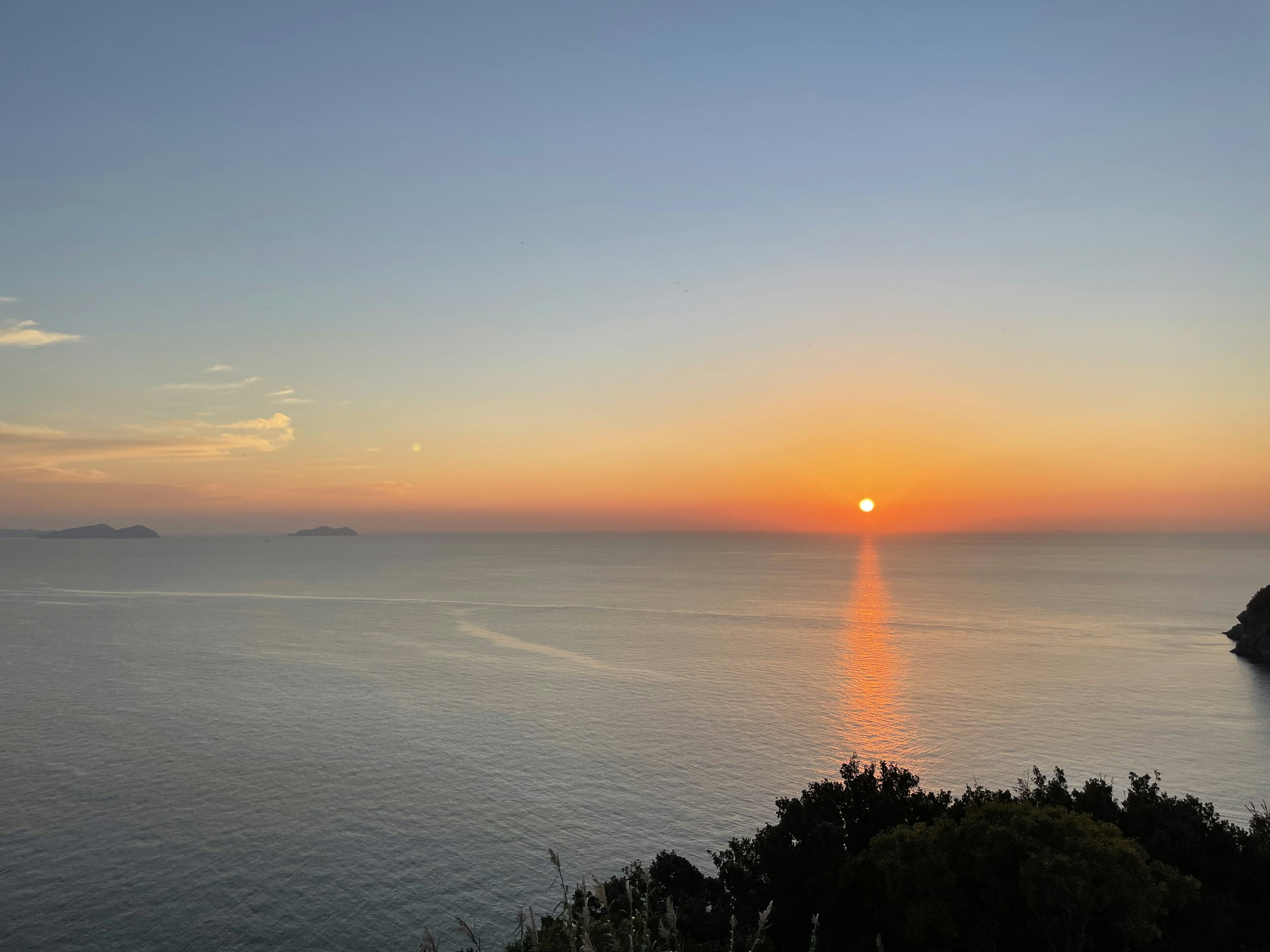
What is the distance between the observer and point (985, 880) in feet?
82.6

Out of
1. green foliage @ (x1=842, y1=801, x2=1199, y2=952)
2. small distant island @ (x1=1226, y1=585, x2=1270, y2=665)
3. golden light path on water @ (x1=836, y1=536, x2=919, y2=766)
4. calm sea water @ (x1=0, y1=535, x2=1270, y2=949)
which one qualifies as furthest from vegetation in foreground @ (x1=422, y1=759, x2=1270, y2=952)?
small distant island @ (x1=1226, y1=585, x2=1270, y2=665)

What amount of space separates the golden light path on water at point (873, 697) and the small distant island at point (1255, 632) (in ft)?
151

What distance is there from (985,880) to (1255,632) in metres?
113

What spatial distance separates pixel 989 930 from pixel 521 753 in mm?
46871

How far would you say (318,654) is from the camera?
4363 inches

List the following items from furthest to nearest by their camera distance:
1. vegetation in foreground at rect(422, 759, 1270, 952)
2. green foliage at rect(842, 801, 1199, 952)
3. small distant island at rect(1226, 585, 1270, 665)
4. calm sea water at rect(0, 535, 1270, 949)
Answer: small distant island at rect(1226, 585, 1270, 665) → calm sea water at rect(0, 535, 1270, 949) → vegetation in foreground at rect(422, 759, 1270, 952) → green foliage at rect(842, 801, 1199, 952)

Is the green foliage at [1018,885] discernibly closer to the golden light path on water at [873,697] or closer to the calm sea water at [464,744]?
the calm sea water at [464,744]

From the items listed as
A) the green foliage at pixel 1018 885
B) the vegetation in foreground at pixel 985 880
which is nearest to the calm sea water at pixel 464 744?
the vegetation in foreground at pixel 985 880

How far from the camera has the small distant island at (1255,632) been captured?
10606cm

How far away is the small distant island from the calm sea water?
12.6 ft

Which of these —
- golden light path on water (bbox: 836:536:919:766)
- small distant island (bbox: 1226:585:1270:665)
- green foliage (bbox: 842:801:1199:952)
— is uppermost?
green foliage (bbox: 842:801:1199:952)

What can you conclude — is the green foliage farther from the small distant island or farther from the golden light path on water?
the small distant island

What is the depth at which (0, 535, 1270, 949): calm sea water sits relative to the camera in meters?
42.1

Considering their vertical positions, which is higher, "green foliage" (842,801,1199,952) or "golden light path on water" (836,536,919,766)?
"green foliage" (842,801,1199,952)
